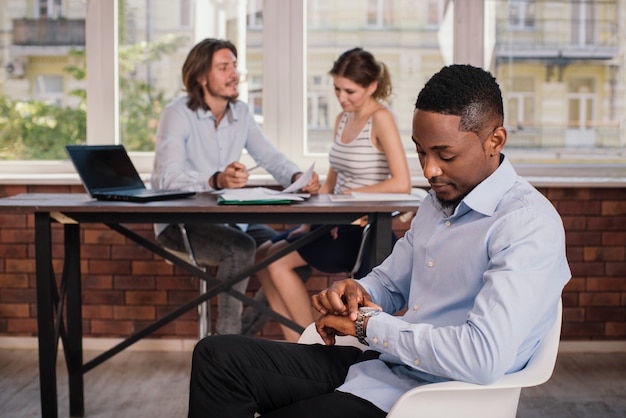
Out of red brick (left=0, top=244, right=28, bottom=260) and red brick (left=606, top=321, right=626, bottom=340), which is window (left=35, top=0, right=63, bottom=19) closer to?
red brick (left=0, top=244, right=28, bottom=260)

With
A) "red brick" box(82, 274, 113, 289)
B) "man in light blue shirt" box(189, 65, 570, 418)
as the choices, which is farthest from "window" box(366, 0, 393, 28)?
"man in light blue shirt" box(189, 65, 570, 418)

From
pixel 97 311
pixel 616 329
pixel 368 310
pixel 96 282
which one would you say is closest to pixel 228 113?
pixel 96 282

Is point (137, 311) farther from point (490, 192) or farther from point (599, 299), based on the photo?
point (490, 192)

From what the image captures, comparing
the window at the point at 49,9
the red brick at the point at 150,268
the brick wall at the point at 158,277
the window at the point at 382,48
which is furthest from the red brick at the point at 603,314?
the window at the point at 49,9

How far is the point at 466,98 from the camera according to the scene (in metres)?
1.95

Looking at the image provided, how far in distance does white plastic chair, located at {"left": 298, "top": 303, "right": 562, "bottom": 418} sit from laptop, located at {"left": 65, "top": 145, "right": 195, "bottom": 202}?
1.74 m

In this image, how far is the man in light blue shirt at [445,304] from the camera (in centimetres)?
180

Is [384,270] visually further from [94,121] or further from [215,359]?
[94,121]

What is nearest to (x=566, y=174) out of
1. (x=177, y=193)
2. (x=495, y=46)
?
(x=495, y=46)

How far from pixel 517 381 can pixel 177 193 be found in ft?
6.43

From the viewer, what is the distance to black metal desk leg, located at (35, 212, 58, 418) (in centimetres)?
333

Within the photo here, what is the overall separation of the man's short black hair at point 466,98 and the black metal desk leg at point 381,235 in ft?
4.38

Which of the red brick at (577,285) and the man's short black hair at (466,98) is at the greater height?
the man's short black hair at (466,98)

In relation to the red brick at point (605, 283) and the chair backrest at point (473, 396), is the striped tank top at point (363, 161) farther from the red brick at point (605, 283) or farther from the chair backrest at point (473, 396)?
the chair backrest at point (473, 396)
